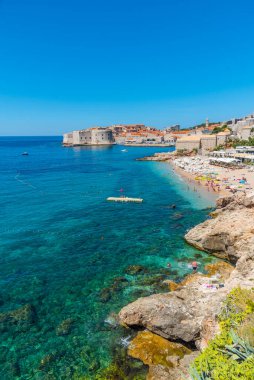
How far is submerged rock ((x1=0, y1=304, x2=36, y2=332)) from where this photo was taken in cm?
1545

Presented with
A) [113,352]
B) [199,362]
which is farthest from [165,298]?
[199,362]

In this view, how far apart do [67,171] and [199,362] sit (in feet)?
228

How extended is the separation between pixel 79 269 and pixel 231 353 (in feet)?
48.8

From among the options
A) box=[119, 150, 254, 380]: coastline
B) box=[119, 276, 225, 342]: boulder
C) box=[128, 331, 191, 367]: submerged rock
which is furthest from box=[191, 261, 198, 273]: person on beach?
box=[128, 331, 191, 367]: submerged rock

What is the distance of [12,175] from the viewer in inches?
2667

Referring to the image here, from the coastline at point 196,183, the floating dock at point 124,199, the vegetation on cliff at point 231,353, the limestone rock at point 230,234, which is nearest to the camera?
the vegetation on cliff at point 231,353

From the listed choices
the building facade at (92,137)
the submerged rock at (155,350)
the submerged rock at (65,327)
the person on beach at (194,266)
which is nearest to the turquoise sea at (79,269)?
the submerged rock at (65,327)

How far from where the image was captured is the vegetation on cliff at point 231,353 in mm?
8031

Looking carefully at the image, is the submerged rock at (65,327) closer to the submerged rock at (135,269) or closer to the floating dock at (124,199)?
the submerged rock at (135,269)

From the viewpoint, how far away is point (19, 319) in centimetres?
1603

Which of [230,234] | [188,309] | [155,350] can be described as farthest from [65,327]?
[230,234]

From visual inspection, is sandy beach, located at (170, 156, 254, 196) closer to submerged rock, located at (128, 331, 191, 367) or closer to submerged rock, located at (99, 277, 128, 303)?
submerged rock, located at (99, 277, 128, 303)

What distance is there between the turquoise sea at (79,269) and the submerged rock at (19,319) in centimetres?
6

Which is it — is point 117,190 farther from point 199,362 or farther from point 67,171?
point 199,362
